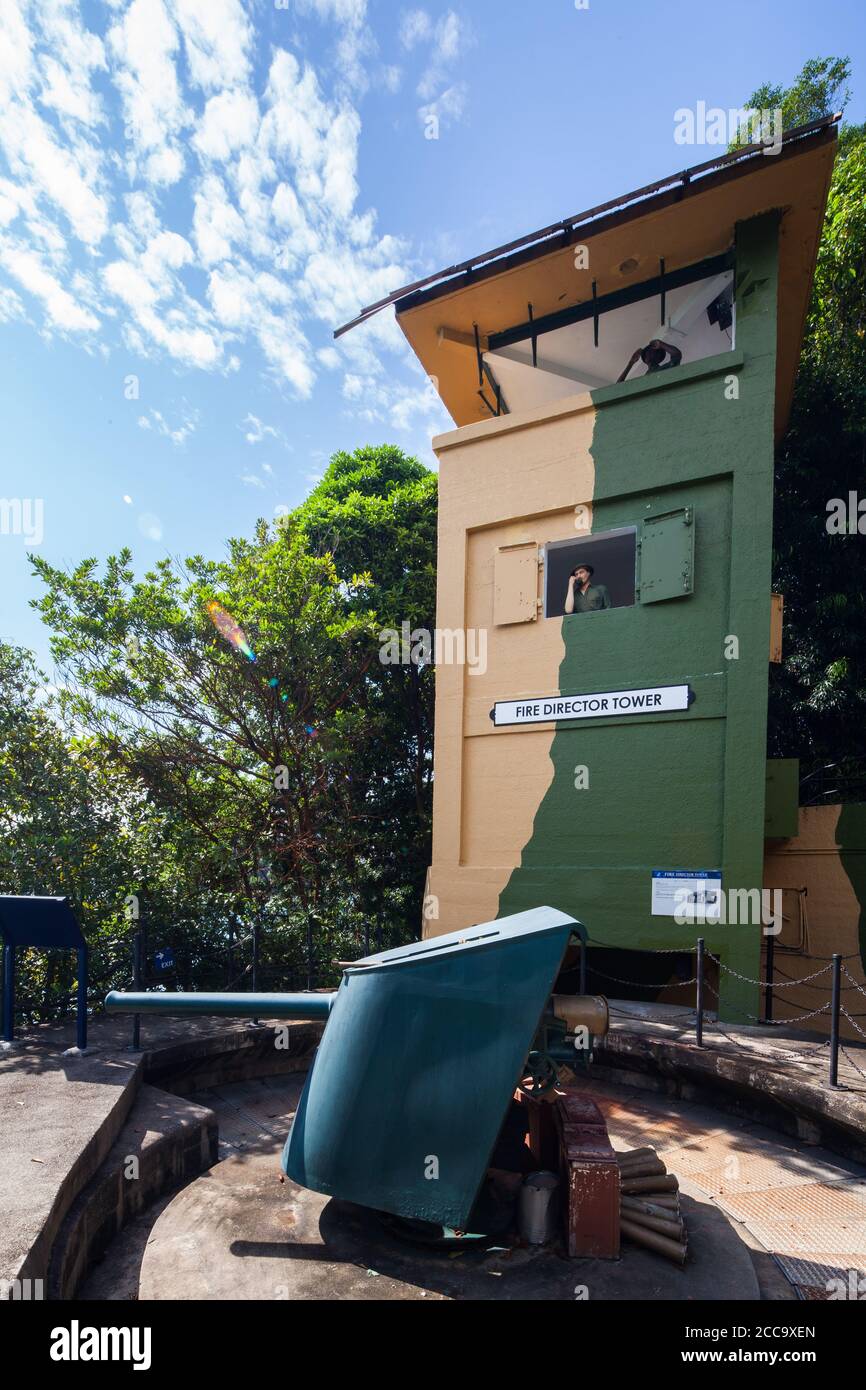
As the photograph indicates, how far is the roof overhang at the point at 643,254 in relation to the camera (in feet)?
30.4

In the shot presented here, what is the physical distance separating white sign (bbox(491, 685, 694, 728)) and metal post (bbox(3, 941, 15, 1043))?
21.1 ft

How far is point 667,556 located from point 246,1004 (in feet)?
24.2


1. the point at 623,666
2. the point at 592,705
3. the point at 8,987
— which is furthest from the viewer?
the point at 592,705

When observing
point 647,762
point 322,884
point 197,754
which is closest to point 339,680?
point 197,754

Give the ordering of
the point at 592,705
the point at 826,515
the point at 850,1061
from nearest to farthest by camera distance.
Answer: the point at 850,1061, the point at 592,705, the point at 826,515

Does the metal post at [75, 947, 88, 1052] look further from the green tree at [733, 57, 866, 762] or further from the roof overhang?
the green tree at [733, 57, 866, 762]

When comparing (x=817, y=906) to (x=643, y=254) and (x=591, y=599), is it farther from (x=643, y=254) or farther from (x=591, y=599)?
(x=643, y=254)

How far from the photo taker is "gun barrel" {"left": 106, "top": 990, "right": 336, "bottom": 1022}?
16.1 feet

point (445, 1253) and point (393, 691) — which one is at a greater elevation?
point (393, 691)

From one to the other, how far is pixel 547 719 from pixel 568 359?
6130mm

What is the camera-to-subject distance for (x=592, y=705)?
10.1 meters

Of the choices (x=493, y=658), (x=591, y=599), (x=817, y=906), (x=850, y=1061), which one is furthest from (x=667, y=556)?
(x=850, y=1061)

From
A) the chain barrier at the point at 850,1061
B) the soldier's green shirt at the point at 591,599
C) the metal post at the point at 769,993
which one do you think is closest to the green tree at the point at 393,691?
the soldier's green shirt at the point at 591,599

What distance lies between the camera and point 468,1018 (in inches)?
159
